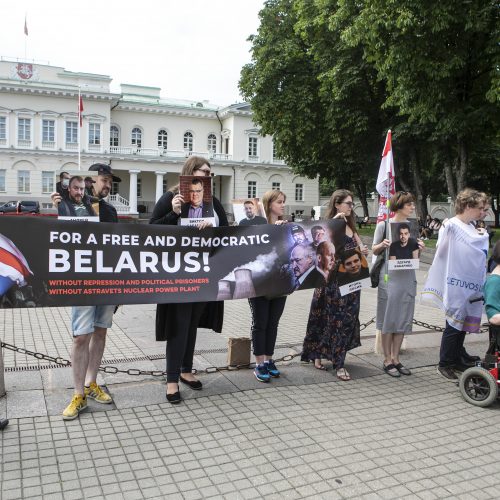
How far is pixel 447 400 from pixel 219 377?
2309 millimetres

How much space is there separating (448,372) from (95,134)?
182 feet

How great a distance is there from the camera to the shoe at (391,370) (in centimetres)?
577

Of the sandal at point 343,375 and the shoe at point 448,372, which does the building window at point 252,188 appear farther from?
the sandal at point 343,375

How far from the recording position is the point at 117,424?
13.9 ft

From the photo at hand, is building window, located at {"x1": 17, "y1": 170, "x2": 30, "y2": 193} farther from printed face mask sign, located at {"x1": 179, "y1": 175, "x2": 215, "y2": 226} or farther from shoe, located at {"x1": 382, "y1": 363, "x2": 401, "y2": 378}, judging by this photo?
shoe, located at {"x1": 382, "y1": 363, "x2": 401, "y2": 378}

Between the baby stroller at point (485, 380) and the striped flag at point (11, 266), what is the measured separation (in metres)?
4.12

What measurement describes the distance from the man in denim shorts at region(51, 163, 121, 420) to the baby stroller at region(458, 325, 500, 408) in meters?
3.40

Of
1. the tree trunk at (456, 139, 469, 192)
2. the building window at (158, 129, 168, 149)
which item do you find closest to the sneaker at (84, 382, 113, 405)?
the tree trunk at (456, 139, 469, 192)

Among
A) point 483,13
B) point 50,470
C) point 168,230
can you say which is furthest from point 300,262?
Result: point 483,13

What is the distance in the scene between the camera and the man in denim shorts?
435cm

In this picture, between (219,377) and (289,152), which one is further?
(289,152)

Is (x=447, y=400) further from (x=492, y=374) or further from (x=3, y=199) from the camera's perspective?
(x=3, y=199)

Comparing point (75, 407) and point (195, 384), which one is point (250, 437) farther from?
point (75, 407)

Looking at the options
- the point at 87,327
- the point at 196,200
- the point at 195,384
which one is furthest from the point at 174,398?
the point at 196,200
